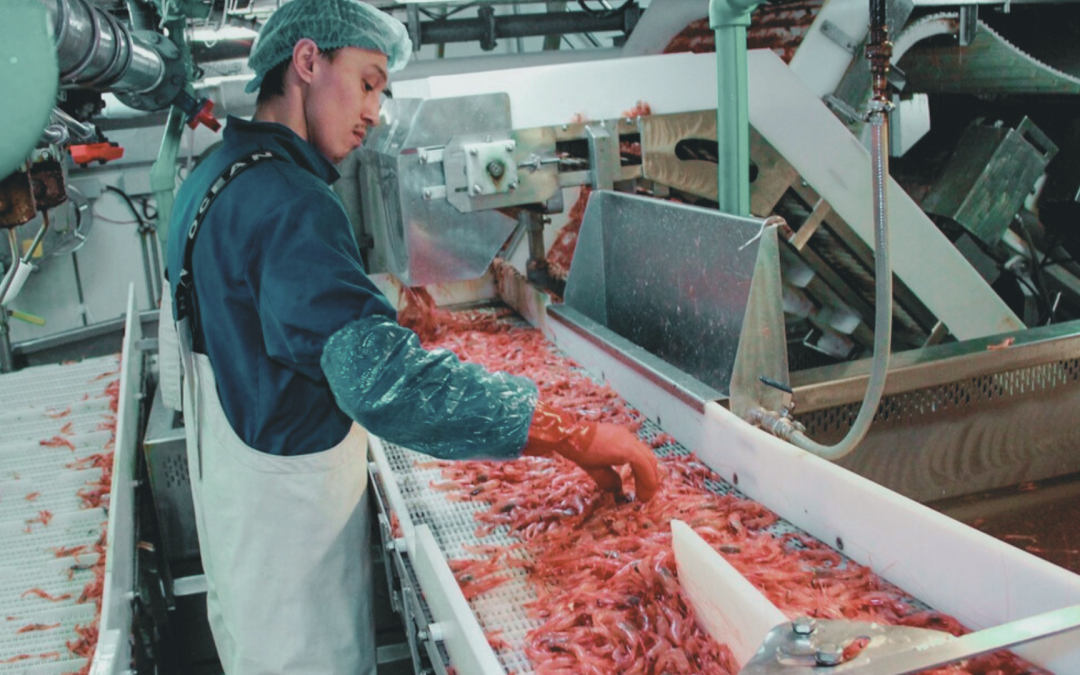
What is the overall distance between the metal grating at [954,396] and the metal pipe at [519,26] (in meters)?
4.13

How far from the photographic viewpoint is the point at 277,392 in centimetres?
223

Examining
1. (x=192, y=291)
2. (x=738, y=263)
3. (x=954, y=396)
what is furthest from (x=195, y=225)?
(x=954, y=396)

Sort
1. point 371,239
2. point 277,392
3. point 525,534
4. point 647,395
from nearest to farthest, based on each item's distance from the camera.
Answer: point 277,392 < point 525,534 < point 647,395 < point 371,239

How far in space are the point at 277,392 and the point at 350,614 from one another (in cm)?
72

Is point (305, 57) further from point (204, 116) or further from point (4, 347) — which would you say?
point (4, 347)

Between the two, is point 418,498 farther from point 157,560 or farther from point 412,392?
point 157,560

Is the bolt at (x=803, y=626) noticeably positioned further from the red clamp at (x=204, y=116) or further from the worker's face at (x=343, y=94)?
the red clamp at (x=204, y=116)

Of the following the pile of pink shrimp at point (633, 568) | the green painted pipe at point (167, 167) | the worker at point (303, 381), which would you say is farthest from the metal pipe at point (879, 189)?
the green painted pipe at point (167, 167)

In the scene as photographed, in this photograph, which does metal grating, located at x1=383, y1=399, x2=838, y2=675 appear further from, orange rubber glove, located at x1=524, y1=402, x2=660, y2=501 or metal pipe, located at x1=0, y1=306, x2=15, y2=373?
metal pipe, located at x1=0, y1=306, x2=15, y2=373

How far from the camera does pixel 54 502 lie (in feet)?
12.6

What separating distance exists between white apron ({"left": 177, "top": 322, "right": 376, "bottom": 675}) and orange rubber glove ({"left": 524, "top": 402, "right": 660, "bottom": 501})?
1.74 feet

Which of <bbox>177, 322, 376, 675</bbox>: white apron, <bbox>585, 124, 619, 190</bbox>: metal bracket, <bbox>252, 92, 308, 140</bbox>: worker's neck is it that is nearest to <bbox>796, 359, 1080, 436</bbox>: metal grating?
<bbox>585, 124, 619, 190</bbox>: metal bracket

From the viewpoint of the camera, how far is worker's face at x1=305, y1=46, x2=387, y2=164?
2271 millimetres

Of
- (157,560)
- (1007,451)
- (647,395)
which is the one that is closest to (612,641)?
(647,395)
